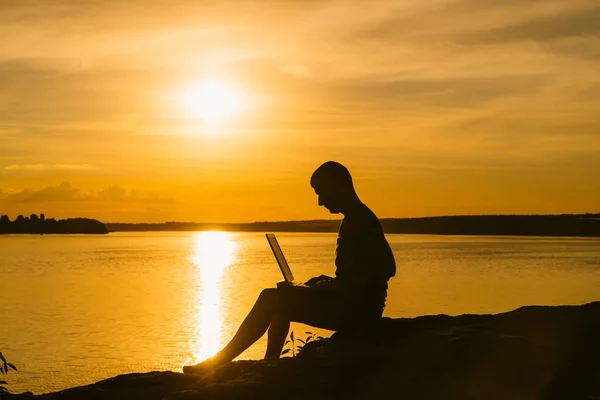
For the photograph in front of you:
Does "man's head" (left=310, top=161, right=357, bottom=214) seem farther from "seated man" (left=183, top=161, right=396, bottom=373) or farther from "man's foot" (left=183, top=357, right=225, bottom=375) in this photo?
"man's foot" (left=183, top=357, right=225, bottom=375)

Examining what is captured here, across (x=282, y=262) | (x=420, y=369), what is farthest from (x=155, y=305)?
(x=420, y=369)

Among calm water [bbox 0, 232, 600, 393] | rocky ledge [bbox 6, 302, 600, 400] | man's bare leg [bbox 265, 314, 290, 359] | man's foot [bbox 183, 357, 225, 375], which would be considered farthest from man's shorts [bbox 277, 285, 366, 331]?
calm water [bbox 0, 232, 600, 393]

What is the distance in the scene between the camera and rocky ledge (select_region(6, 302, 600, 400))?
20.8 feet

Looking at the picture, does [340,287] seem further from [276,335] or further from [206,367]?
[206,367]

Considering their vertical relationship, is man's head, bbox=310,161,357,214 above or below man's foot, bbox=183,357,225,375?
above

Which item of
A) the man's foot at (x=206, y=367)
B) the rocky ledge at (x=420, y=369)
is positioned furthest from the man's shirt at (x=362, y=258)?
the man's foot at (x=206, y=367)

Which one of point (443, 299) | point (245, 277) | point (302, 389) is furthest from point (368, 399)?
point (245, 277)

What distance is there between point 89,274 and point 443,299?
114ft

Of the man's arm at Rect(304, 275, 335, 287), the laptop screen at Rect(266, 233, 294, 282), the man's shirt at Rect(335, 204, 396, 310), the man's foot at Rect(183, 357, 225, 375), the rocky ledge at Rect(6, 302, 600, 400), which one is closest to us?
the rocky ledge at Rect(6, 302, 600, 400)

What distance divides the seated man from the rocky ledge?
0.22 metres

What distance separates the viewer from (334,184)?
7.15 m

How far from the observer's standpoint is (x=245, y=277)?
62406 millimetres

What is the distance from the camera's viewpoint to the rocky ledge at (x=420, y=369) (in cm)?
634

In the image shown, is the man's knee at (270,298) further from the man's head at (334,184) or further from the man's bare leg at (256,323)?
the man's head at (334,184)
